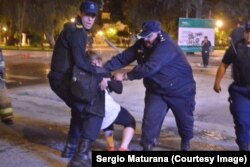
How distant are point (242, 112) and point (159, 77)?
1.12 metres

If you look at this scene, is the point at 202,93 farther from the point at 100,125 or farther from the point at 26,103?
the point at 100,125

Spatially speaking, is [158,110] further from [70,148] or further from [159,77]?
[70,148]

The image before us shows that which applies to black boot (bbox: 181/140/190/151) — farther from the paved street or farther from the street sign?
the street sign

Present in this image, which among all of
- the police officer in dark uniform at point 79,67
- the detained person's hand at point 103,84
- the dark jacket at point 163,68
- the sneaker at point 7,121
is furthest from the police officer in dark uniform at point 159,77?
the sneaker at point 7,121

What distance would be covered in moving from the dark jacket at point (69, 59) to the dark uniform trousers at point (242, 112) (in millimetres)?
1763

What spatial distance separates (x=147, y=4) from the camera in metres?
48.7


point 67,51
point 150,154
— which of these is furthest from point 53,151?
point 150,154

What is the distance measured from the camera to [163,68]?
599 cm

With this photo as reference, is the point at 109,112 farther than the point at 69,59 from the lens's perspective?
Yes

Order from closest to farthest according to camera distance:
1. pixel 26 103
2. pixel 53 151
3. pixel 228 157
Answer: pixel 228 157 < pixel 53 151 < pixel 26 103

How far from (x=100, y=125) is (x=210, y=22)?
3241cm

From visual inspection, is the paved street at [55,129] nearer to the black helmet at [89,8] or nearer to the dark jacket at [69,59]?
the dark jacket at [69,59]

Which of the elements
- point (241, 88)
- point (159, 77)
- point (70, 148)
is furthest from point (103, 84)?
point (241, 88)

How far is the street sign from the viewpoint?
36.1m
